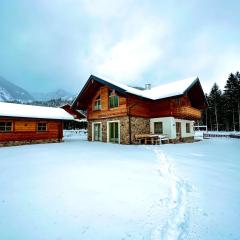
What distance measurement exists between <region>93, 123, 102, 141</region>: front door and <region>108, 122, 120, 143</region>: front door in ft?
5.82

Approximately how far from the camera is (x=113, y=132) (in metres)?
19.7

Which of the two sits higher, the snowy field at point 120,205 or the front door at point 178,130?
the front door at point 178,130

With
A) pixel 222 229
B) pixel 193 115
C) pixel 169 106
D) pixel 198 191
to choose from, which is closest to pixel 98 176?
pixel 198 191

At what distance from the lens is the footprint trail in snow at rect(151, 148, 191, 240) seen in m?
2.83

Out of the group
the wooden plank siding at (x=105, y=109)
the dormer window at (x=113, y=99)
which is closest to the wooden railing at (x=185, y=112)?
the wooden plank siding at (x=105, y=109)

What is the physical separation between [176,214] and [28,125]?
1866 centimetres

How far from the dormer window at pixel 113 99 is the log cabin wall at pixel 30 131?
6.65 metres

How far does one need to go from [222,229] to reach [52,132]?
20.3m

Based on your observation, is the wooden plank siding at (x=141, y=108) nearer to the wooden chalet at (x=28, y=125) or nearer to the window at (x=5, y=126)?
the wooden chalet at (x=28, y=125)

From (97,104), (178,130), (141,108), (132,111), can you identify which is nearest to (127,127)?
(132,111)

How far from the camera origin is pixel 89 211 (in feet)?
11.8

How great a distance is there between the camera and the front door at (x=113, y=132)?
755 inches

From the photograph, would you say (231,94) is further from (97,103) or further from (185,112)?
(97,103)

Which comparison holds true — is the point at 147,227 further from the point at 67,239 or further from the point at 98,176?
the point at 98,176
